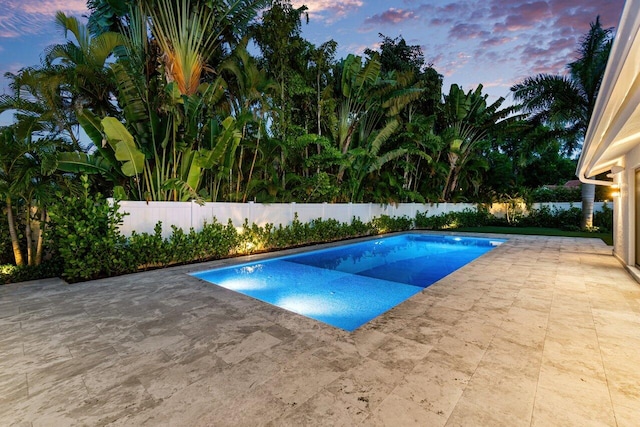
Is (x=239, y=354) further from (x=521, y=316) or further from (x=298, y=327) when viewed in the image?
(x=521, y=316)

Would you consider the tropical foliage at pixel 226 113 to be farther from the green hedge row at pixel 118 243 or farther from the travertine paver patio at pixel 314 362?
the travertine paver patio at pixel 314 362

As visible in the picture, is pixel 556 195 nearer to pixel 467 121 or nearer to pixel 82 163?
pixel 467 121

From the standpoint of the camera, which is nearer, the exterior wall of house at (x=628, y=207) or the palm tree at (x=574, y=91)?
the exterior wall of house at (x=628, y=207)

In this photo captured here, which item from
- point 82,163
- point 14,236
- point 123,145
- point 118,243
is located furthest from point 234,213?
point 14,236

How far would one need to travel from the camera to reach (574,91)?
12.2 metres

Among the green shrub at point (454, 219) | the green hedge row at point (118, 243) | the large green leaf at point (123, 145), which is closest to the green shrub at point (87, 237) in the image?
the green hedge row at point (118, 243)

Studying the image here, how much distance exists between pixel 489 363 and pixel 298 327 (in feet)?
6.29

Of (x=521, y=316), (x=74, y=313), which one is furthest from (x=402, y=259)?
(x=74, y=313)

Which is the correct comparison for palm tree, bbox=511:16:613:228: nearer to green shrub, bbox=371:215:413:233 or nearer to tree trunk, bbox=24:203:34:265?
green shrub, bbox=371:215:413:233

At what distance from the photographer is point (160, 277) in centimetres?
551

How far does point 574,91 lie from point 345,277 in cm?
1355

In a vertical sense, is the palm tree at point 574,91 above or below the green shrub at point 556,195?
above

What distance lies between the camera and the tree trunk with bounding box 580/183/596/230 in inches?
521

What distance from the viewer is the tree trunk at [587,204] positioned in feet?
43.4
